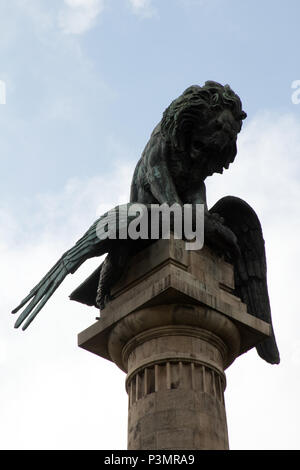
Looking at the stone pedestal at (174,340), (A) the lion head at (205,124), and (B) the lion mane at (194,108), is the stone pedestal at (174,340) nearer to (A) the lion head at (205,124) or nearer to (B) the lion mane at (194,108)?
(A) the lion head at (205,124)

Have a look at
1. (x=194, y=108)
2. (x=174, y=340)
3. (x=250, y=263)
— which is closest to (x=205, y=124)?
(x=194, y=108)

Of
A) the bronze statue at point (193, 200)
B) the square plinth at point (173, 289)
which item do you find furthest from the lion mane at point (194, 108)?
the square plinth at point (173, 289)

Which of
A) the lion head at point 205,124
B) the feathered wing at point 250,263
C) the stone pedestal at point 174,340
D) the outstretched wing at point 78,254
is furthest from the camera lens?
the feathered wing at point 250,263

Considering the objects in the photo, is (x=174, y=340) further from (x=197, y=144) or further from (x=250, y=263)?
(x=197, y=144)

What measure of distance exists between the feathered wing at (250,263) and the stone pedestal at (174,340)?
1.28m

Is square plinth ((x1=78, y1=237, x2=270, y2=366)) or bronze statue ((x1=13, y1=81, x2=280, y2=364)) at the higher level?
bronze statue ((x1=13, y1=81, x2=280, y2=364))

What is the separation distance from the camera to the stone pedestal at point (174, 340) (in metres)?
13.4

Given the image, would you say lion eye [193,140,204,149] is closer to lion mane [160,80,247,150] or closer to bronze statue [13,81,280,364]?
bronze statue [13,81,280,364]

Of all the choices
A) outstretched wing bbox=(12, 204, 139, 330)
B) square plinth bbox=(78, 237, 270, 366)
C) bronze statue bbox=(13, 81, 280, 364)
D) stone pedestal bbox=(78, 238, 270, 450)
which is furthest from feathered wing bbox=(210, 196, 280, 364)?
outstretched wing bbox=(12, 204, 139, 330)

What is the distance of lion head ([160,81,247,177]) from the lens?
632 inches

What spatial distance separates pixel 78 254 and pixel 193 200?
9.04 feet

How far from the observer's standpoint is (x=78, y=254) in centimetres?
1500
